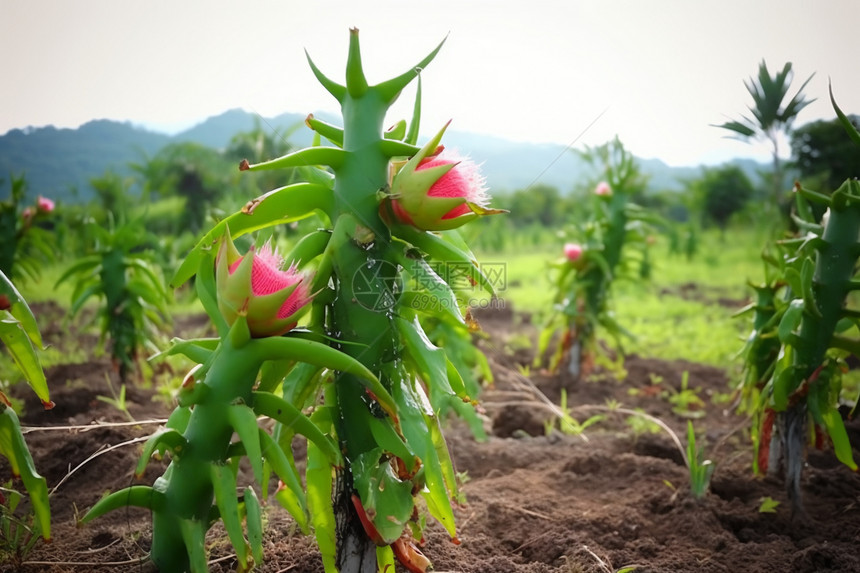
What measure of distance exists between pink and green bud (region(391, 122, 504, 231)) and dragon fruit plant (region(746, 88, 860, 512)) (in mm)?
1164

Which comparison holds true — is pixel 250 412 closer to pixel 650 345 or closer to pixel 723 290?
pixel 650 345

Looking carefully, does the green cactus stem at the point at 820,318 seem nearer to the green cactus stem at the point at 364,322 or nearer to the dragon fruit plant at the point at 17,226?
A: the green cactus stem at the point at 364,322

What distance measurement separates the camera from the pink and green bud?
111cm

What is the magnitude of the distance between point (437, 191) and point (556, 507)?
50.0 inches

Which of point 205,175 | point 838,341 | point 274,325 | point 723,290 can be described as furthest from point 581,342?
point 205,175

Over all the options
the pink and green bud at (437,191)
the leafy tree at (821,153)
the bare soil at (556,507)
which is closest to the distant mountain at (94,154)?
the pink and green bud at (437,191)

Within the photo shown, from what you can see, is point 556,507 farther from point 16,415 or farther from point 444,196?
point 16,415

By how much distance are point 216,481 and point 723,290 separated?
7.06 m

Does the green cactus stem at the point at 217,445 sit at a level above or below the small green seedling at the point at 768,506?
above

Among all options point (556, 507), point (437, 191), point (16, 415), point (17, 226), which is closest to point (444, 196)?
point (437, 191)

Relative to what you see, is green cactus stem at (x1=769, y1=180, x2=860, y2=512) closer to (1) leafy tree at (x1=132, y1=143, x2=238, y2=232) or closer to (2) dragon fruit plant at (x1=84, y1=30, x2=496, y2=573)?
(2) dragon fruit plant at (x1=84, y1=30, x2=496, y2=573)

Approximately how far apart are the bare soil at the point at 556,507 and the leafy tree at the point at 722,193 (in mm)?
9895

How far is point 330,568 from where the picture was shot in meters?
1.21

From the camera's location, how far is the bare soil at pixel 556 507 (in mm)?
1519
